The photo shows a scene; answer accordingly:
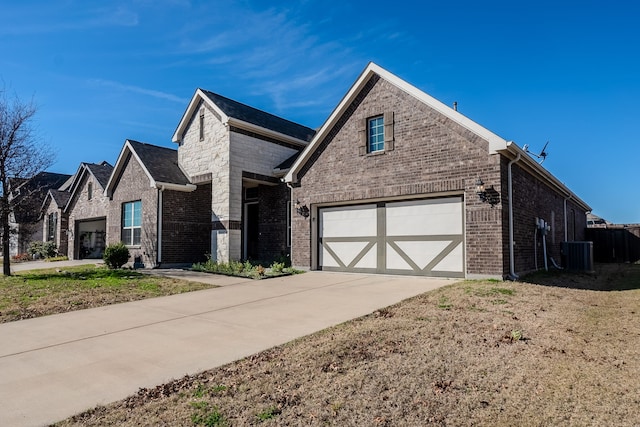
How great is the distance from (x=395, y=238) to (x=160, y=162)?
1192cm

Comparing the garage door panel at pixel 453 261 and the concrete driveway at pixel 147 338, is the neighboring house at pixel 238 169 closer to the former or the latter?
the concrete driveway at pixel 147 338

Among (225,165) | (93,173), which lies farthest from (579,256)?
(93,173)

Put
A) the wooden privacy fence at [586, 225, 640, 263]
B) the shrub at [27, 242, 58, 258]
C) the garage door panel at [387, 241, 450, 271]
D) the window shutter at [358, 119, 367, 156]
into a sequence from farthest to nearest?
1. the shrub at [27, 242, 58, 258]
2. the wooden privacy fence at [586, 225, 640, 263]
3. the window shutter at [358, 119, 367, 156]
4. the garage door panel at [387, 241, 450, 271]

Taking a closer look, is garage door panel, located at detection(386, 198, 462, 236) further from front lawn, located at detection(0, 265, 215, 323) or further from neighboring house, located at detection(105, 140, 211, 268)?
neighboring house, located at detection(105, 140, 211, 268)

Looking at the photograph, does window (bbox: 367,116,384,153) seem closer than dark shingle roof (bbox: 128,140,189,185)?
Yes

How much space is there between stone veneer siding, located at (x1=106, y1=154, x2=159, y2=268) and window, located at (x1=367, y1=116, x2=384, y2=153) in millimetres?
9467

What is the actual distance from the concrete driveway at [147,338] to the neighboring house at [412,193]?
5.93 feet

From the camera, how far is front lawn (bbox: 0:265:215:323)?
28.0ft

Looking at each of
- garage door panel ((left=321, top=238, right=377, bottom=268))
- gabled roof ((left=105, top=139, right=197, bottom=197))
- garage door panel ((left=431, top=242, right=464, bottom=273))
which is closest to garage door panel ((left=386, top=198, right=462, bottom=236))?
garage door panel ((left=431, top=242, right=464, bottom=273))

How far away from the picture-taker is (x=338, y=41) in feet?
43.3

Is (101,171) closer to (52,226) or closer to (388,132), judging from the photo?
(52,226)

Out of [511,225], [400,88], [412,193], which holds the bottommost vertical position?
[511,225]

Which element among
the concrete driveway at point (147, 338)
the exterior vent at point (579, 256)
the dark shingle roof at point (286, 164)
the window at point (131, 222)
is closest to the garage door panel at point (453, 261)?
the concrete driveway at point (147, 338)

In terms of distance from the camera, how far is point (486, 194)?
1034 centimetres
